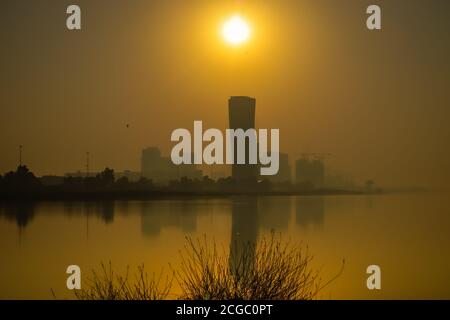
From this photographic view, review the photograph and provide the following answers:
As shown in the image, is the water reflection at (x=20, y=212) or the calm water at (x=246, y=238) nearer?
the calm water at (x=246, y=238)

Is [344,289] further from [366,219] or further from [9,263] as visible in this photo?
[366,219]

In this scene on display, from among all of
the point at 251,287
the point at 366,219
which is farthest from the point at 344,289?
the point at 366,219

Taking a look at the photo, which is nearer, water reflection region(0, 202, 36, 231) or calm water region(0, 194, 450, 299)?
calm water region(0, 194, 450, 299)

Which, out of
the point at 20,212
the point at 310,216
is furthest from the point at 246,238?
the point at 20,212

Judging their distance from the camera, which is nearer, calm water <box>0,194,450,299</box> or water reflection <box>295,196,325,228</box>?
calm water <box>0,194,450,299</box>

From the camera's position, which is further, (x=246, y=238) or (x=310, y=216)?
(x=310, y=216)

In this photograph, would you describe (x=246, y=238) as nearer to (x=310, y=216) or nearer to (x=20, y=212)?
(x=310, y=216)

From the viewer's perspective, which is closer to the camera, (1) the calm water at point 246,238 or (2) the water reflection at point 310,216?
(1) the calm water at point 246,238

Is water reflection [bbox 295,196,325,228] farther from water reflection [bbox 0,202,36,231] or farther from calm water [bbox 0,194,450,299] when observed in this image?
water reflection [bbox 0,202,36,231]

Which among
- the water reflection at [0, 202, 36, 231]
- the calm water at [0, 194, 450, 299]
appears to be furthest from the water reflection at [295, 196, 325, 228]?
the water reflection at [0, 202, 36, 231]

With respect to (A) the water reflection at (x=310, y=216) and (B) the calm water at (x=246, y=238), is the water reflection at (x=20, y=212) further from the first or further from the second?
(A) the water reflection at (x=310, y=216)

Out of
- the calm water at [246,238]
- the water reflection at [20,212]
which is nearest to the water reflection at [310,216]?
the calm water at [246,238]
